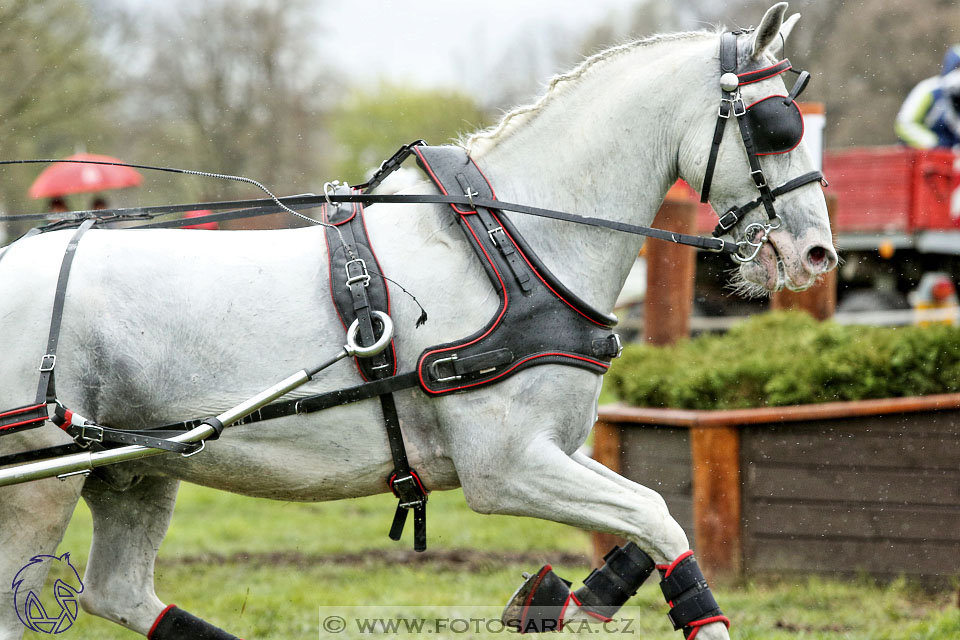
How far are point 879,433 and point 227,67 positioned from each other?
624 inches

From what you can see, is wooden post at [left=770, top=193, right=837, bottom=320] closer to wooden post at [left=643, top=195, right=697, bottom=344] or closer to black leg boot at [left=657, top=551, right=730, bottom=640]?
wooden post at [left=643, top=195, right=697, bottom=344]

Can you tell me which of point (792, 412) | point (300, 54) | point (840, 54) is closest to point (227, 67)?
point (300, 54)

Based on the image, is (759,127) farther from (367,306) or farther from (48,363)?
(48,363)

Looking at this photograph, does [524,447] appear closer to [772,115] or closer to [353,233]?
[353,233]

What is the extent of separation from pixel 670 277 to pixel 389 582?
2905 millimetres

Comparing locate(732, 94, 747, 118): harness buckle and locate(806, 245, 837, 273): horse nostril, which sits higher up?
locate(732, 94, 747, 118): harness buckle

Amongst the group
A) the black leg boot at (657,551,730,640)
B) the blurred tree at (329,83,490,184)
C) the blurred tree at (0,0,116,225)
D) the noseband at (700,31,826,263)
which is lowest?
the black leg boot at (657,551,730,640)

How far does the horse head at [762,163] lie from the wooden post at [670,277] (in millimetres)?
3208

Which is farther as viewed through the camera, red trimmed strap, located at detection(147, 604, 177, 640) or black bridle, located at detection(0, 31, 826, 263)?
red trimmed strap, located at detection(147, 604, 177, 640)

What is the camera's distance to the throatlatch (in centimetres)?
309

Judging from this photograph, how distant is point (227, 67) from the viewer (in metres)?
18.3

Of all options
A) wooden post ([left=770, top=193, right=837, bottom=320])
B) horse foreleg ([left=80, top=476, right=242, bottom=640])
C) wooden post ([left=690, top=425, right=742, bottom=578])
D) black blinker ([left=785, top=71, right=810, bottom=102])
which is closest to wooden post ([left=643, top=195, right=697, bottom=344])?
wooden post ([left=770, top=193, right=837, bottom=320])

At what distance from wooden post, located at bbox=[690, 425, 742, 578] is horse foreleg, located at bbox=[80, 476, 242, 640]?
9.88ft

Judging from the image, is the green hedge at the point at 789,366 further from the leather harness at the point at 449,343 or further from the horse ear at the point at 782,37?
the leather harness at the point at 449,343
